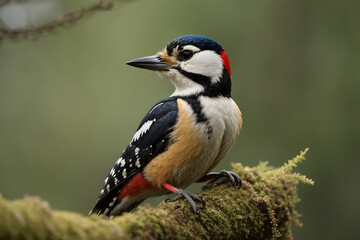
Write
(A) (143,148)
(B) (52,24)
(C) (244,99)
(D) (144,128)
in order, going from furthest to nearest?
(C) (244,99) < (D) (144,128) < (A) (143,148) < (B) (52,24)

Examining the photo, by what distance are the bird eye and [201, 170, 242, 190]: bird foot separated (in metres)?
0.98

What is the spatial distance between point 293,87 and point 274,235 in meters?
3.10

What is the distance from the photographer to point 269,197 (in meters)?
3.27

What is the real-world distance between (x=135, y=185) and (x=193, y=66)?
1.07 meters

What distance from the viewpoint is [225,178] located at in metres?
3.37

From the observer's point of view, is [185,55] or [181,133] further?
[185,55]

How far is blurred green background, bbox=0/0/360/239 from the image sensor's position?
5449 mm

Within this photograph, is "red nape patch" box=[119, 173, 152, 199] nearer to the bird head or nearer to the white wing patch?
the white wing patch

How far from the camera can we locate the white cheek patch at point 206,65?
3438 millimetres

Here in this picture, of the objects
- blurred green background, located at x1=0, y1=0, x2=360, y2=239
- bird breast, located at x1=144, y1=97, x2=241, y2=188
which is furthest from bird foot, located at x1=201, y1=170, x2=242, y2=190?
blurred green background, located at x1=0, y1=0, x2=360, y2=239

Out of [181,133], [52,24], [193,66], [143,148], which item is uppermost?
[52,24]

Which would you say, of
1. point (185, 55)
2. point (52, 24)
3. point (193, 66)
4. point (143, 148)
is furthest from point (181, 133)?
point (52, 24)

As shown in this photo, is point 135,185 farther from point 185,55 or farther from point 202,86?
point 185,55

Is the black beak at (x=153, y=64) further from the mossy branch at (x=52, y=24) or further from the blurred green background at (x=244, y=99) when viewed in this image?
the blurred green background at (x=244, y=99)
